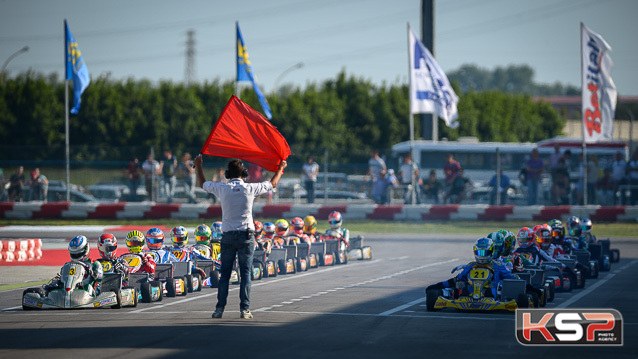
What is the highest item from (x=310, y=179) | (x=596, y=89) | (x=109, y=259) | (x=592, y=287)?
(x=596, y=89)

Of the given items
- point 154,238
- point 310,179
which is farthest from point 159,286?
point 310,179

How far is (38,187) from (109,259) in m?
17.4

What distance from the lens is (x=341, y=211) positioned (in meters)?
26.8

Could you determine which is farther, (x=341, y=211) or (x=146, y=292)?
(x=341, y=211)

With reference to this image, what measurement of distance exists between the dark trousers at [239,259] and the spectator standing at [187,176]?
18.1 m

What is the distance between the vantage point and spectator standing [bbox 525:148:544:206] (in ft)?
89.6

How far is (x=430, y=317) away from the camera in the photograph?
10570 mm

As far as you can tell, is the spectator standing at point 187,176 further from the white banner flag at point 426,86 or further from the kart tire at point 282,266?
the kart tire at point 282,266

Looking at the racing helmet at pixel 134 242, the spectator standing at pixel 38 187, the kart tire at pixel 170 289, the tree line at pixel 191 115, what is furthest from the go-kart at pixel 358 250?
the tree line at pixel 191 115

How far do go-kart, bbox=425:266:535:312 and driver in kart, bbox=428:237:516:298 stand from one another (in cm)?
2

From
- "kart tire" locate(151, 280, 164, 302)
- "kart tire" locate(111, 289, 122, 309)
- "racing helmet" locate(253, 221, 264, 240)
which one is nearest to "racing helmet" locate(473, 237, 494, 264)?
"kart tire" locate(151, 280, 164, 302)

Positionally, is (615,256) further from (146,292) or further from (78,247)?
(78,247)

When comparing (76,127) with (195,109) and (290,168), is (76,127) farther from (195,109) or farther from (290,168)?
(290,168)

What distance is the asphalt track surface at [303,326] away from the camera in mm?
8258
